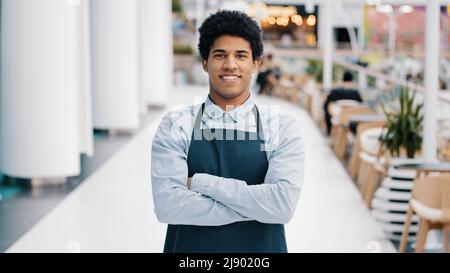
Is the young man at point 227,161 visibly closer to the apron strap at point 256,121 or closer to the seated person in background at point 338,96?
the apron strap at point 256,121

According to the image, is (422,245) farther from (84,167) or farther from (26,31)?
(84,167)

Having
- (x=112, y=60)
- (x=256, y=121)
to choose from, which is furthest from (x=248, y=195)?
(x=112, y=60)

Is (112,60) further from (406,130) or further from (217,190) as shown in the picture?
(217,190)

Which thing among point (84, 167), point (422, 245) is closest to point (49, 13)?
point (84, 167)

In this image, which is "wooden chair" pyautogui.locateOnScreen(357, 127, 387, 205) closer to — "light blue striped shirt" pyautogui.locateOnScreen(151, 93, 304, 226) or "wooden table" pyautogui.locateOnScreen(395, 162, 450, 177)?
"wooden table" pyautogui.locateOnScreen(395, 162, 450, 177)

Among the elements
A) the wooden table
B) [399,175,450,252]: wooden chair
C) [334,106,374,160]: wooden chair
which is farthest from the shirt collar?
[334,106,374,160]: wooden chair

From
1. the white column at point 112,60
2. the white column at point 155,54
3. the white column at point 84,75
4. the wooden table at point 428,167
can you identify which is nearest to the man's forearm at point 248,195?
the wooden table at point 428,167

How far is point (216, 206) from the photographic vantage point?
1.95 m

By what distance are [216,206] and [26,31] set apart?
553cm

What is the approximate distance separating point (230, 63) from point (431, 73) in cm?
402
